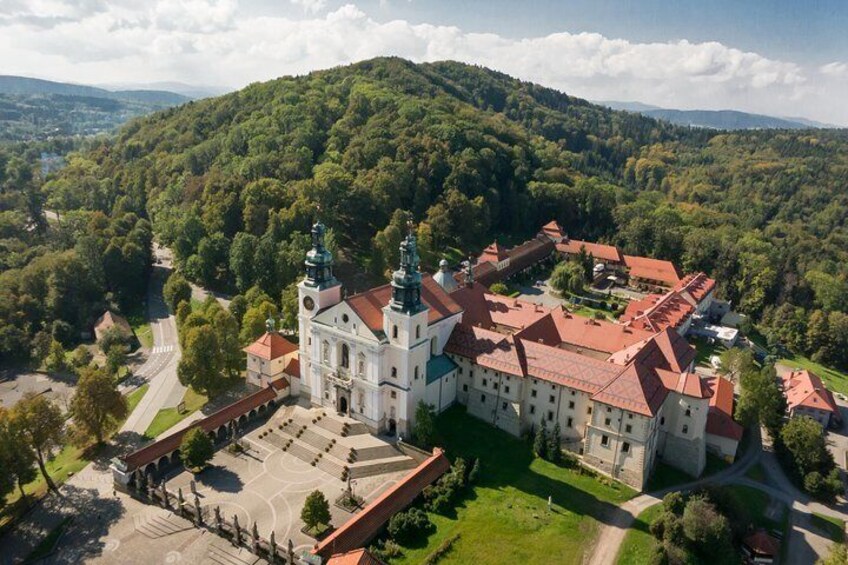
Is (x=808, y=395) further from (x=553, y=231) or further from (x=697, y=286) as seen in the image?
(x=553, y=231)

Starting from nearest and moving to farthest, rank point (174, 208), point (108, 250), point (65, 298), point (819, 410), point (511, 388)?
point (511, 388), point (819, 410), point (65, 298), point (108, 250), point (174, 208)

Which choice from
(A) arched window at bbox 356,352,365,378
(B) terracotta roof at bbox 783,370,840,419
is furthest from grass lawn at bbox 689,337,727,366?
(A) arched window at bbox 356,352,365,378

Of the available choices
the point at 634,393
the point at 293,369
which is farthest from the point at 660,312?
the point at 293,369

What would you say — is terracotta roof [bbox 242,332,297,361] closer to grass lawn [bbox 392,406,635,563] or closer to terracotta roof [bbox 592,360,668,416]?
grass lawn [bbox 392,406,635,563]

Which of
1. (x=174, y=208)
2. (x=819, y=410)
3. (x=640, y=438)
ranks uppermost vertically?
(x=174, y=208)

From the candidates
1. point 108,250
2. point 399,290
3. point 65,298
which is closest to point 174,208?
point 108,250

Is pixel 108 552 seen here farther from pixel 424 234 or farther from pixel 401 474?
pixel 424 234

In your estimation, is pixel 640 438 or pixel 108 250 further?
pixel 108 250
